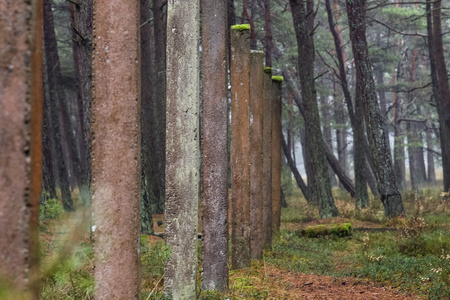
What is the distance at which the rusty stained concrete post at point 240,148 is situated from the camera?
26.3 ft

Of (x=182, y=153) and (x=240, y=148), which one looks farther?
(x=240, y=148)

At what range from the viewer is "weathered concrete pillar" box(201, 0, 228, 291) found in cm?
633

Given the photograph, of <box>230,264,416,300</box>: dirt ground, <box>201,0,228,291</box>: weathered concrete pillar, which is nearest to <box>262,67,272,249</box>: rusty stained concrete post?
<box>230,264,416,300</box>: dirt ground

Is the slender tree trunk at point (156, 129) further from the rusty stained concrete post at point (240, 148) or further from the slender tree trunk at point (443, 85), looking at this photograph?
the slender tree trunk at point (443, 85)

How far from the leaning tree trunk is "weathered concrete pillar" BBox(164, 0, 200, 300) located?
1110 cm

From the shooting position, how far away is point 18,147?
1.83 meters

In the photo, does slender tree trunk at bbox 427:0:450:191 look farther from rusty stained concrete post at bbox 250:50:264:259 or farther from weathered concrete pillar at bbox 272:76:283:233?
rusty stained concrete post at bbox 250:50:264:259

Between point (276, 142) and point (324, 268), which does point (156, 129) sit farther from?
point (324, 268)

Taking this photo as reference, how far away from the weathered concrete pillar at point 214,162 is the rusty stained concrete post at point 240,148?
1604mm

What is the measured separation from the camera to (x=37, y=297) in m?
1.90

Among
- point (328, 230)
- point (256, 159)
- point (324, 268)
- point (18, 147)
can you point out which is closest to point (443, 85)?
point (328, 230)

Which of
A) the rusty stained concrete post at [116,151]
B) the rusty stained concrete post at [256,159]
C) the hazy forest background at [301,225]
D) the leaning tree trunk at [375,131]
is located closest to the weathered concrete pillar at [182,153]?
the hazy forest background at [301,225]

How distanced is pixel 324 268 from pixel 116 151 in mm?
7082

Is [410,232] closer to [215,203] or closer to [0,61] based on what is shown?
[215,203]
